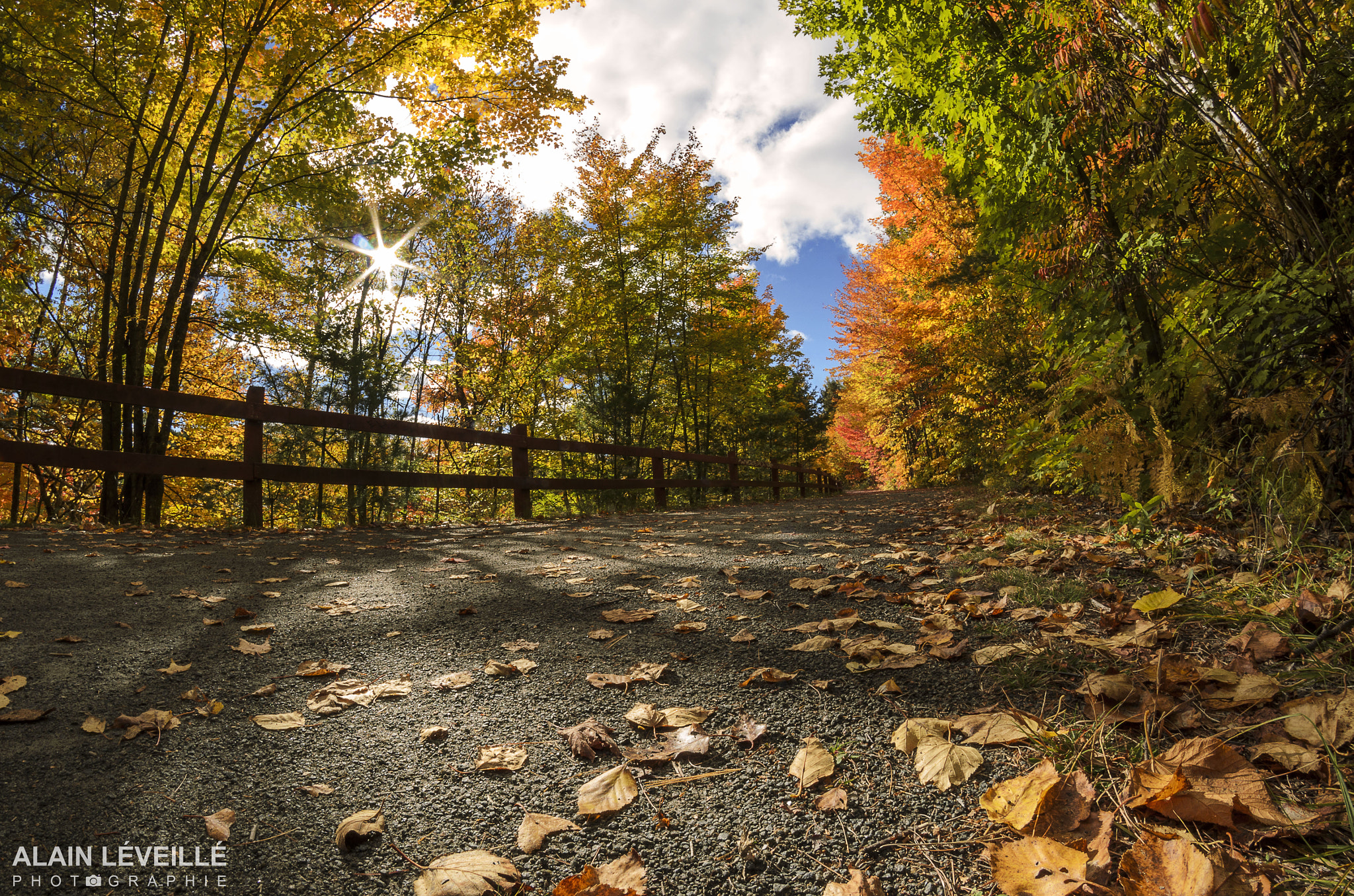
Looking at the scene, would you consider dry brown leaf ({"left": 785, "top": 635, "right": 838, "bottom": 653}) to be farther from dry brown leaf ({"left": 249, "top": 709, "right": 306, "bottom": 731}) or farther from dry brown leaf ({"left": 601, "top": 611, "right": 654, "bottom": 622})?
dry brown leaf ({"left": 249, "top": 709, "right": 306, "bottom": 731})

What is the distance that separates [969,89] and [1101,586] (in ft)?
14.3

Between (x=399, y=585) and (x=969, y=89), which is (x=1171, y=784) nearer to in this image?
(x=399, y=585)

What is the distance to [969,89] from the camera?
4789mm

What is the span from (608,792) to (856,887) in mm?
553

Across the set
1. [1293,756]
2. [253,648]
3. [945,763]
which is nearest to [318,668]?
[253,648]

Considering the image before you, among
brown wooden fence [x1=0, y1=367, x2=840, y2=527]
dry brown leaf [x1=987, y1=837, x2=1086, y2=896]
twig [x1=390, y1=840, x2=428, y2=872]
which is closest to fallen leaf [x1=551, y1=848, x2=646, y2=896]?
twig [x1=390, y1=840, x2=428, y2=872]

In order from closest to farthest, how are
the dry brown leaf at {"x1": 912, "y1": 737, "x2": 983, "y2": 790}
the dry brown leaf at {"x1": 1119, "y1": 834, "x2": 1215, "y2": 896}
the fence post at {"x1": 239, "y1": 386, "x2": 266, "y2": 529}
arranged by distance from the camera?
the dry brown leaf at {"x1": 1119, "y1": 834, "x2": 1215, "y2": 896} → the dry brown leaf at {"x1": 912, "y1": 737, "x2": 983, "y2": 790} → the fence post at {"x1": 239, "y1": 386, "x2": 266, "y2": 529}

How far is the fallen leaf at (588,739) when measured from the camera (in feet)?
4.73

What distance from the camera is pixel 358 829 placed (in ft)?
3.79

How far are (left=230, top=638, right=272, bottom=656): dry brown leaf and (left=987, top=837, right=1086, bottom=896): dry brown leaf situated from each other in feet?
7.61

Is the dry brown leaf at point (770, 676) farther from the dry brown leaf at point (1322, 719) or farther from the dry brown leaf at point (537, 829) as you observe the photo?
the dry brown leaf at point (1322, 719)

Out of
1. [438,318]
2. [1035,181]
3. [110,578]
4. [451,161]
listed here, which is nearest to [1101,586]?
[1035,181]

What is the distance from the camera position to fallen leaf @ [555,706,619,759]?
144 centimetres

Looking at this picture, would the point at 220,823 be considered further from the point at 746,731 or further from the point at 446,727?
the point at 746,731
